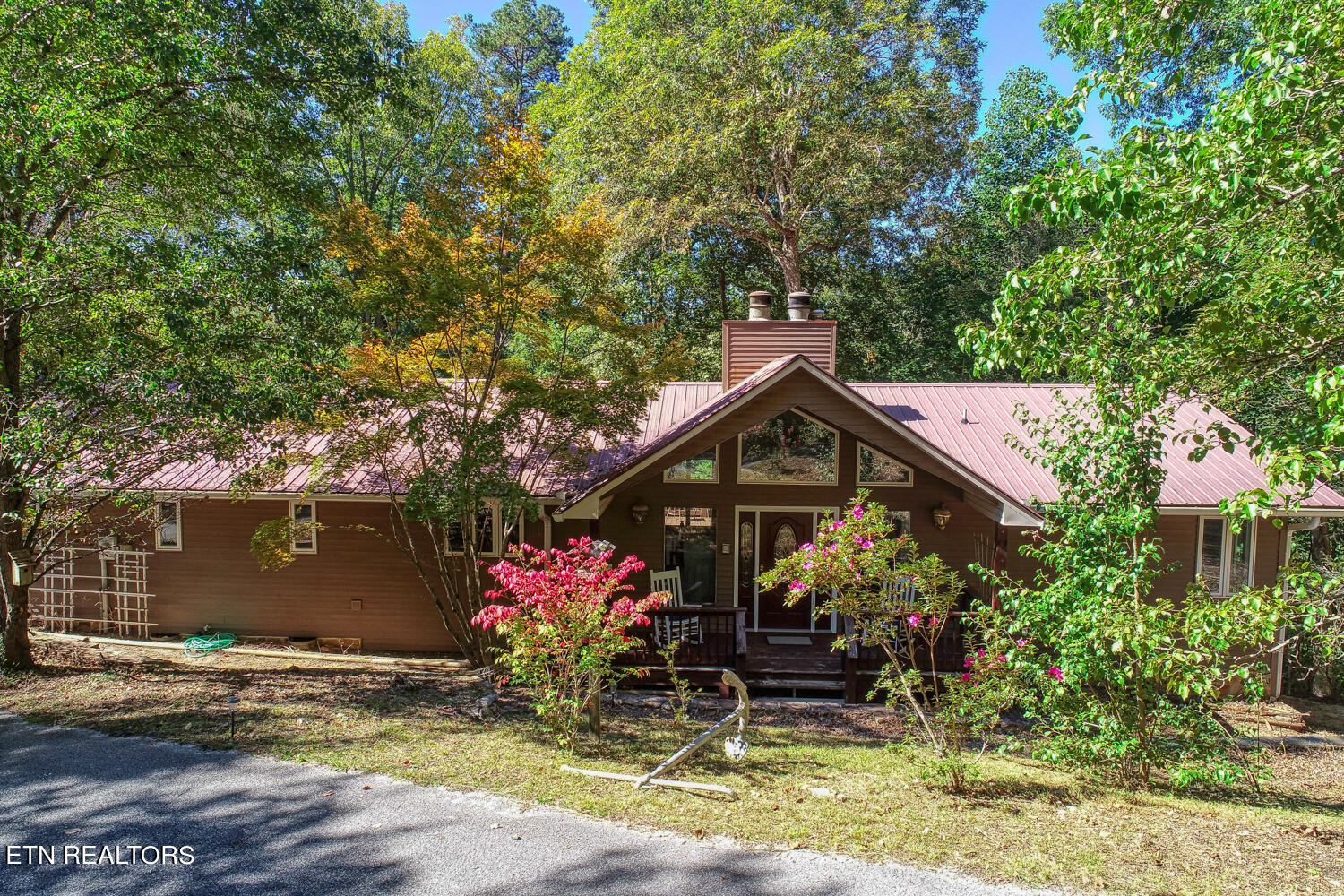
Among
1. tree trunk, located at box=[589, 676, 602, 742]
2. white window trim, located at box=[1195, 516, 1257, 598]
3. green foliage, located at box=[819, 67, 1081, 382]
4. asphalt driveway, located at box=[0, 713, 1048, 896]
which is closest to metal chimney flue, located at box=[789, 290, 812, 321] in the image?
white window trim, located at box=[1195, 516, 1257, 598]

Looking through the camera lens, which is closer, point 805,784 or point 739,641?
point 805,784

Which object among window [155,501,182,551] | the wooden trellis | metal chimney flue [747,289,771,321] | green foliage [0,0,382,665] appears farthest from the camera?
metal chimney flue [747,289,771,321]

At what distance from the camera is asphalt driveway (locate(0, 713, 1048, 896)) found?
4.79 meters

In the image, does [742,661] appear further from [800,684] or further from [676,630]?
[676,630]

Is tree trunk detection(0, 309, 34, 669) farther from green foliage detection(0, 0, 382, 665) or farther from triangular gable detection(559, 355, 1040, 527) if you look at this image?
triangular gable detection(559, 355, 1040, 527)

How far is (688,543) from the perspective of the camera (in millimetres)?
11789

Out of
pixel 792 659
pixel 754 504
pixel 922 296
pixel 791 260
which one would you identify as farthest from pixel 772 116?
pixel 792 659

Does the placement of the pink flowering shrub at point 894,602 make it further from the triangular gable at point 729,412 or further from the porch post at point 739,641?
the triangular gable at point 729,412

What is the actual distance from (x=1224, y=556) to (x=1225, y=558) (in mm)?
28

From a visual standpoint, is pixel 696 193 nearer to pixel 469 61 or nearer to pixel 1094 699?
pixel 469 61

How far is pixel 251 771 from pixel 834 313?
2110 centimetres

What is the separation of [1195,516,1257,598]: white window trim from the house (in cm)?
2

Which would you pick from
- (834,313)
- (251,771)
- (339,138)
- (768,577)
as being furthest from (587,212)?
(339,138)

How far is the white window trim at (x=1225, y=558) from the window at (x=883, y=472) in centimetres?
426
